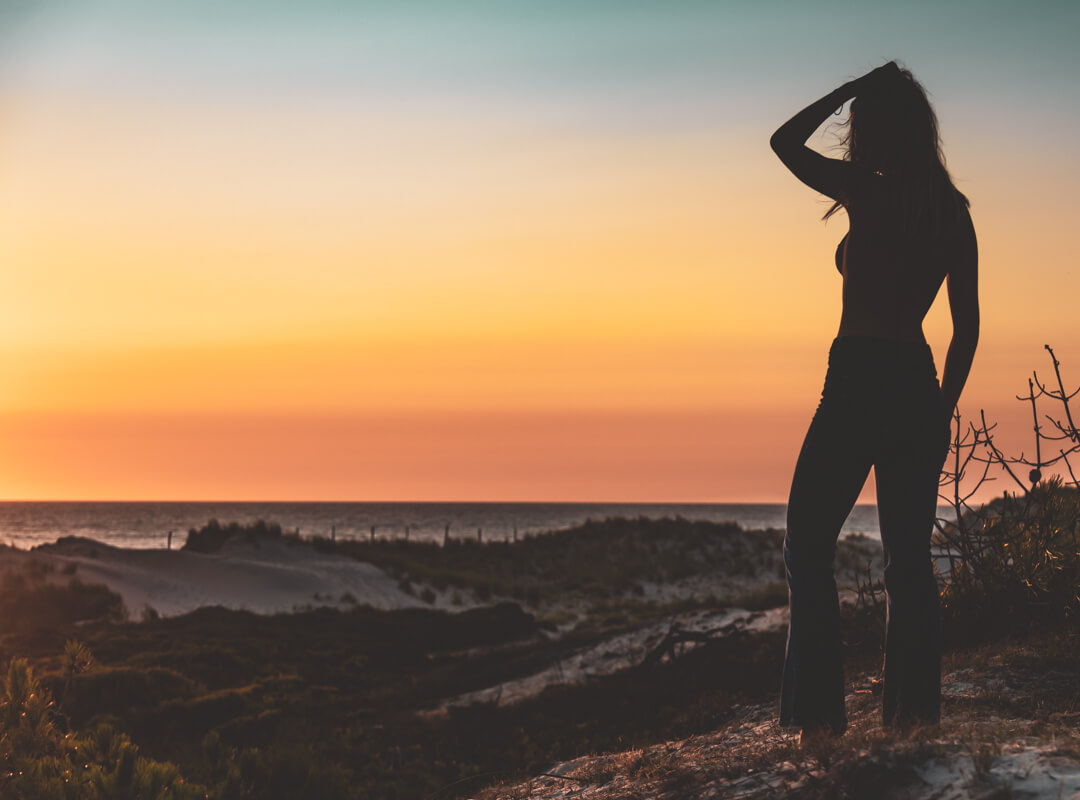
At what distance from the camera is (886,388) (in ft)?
9.97

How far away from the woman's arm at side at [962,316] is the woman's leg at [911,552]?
0.19 meters

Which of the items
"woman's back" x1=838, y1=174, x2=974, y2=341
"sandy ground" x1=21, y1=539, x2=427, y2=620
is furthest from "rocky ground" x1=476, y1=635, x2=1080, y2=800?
"sandy ground" x1=21, y1=539, x2=427, y2=620

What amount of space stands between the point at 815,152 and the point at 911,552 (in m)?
1.55

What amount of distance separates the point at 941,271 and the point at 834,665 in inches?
60.1

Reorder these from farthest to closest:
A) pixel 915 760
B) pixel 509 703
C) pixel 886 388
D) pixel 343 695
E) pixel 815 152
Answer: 1. pixel 343 695
2. pixel 509 703
3. pixel 815 152
4. pixel 886 388
5. pixel 915 760

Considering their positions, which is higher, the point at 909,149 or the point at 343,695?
the point at 909,149

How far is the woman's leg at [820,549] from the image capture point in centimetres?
309

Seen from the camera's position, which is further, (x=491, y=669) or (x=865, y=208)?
(x=491, y=669)

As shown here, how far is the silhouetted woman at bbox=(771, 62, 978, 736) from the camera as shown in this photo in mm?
3072

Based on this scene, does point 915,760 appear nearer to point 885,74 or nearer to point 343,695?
point 885,74

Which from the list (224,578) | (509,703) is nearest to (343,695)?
(509,703)

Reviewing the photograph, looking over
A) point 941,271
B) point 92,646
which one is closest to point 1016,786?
point 941,271

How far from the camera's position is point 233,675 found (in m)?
14.3

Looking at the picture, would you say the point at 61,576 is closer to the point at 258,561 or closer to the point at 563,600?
the point at 258,561
